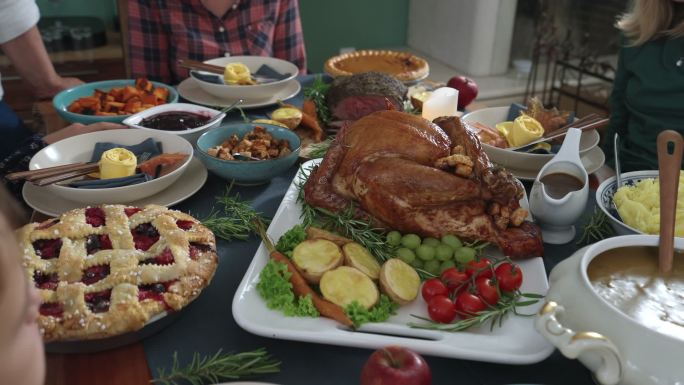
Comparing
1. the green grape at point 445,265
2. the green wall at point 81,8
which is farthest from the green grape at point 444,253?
the green wall at point 81,8

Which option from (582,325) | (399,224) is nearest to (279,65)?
(399,224)

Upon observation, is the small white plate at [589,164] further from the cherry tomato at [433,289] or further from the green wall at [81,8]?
the green wall at [81,8]

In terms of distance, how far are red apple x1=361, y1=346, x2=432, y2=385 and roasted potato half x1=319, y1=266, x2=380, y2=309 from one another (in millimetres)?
144

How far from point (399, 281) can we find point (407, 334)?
10 cm

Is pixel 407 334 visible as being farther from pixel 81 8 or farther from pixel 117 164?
pixel 81 8

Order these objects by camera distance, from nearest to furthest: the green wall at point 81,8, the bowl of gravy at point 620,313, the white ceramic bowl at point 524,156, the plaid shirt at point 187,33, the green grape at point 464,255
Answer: the bowl of gravy at point 620,313 → the green grape at point 464,255 → the white ceramic bowl at point 524,156 → the plaid shirt at point 187,33 → the green wall at point 81,8

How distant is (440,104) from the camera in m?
1.69

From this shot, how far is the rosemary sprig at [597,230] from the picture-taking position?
1.18m

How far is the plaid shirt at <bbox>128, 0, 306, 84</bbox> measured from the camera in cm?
250

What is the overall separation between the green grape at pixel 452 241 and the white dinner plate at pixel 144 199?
62cm

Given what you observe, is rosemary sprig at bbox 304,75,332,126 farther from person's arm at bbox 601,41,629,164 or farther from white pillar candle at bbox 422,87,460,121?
person's arm at bbox 601,41,629,164

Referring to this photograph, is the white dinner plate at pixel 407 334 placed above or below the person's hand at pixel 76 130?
below

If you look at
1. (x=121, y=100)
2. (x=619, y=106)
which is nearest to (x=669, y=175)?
(x=619, y=106)

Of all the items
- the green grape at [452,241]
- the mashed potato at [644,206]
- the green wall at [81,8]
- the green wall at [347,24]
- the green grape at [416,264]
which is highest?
the mashed potato at [644,206]
